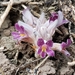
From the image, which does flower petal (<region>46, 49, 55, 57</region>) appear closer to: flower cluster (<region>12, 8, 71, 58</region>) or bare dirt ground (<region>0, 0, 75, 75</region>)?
flower cluster (<region>12, 8, 71, 58</region>)

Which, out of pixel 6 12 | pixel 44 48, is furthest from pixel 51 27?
pixel 6 12

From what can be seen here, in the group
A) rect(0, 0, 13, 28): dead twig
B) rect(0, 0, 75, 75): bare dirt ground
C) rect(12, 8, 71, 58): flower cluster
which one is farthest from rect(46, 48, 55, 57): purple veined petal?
rect(0, 0, 13, 28): dead twig

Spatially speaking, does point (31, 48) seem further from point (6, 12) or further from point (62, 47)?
point (6, 12)

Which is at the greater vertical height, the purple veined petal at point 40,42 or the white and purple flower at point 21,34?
the white and purple flower at point 21,34

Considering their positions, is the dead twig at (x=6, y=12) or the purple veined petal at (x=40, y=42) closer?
the purple veined petal at (x=40, y=42)

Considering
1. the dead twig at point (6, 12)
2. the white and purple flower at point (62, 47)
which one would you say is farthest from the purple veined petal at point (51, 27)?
the dead twig at point (6, 12)

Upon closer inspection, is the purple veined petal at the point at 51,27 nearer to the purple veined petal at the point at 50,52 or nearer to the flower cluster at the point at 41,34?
the flower cluster at the point at 41,34
